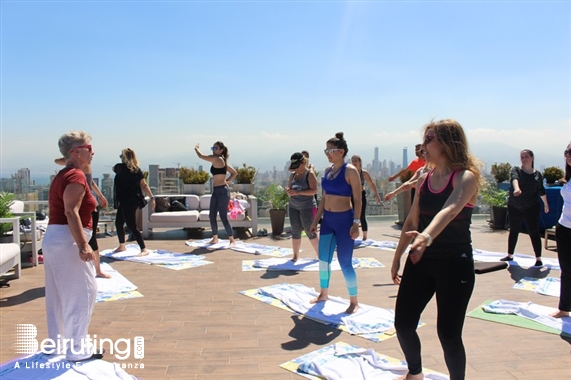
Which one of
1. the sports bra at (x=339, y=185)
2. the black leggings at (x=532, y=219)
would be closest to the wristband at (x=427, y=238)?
the sports bra at (x=339, y=185)

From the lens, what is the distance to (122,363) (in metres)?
3.46

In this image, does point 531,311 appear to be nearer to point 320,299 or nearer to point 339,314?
point 339,314

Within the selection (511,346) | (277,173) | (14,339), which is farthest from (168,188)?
(511,346)

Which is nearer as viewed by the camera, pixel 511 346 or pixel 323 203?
pixel 511 346

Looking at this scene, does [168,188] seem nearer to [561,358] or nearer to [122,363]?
[122,363]

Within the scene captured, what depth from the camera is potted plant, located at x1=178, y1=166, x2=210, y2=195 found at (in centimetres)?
1133

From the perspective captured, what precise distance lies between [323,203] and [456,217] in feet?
7.48

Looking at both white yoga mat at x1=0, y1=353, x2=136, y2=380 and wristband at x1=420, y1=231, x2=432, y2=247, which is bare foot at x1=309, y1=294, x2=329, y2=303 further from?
wristband at x1=420, y1=231, x2=432, y2=247

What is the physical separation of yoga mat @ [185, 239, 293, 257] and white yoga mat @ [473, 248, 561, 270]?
10.6 ft

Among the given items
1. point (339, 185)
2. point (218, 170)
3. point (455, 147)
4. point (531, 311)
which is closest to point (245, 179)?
point (218, 170)

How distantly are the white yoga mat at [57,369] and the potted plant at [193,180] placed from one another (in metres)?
Result: 7.92

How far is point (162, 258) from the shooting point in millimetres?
7586

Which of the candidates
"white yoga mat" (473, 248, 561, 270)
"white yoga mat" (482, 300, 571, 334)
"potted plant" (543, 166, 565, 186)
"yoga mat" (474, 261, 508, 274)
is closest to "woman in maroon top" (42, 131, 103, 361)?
"yoga mat" (474, 261, 508, 274)

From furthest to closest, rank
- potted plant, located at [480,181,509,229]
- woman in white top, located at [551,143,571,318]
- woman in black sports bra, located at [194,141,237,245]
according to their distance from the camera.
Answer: potted plant, located at [480,181,509,229]
woman in black sports bra, located at [194,141,237,245]
woman in white top, located at [551,143,571,318]
